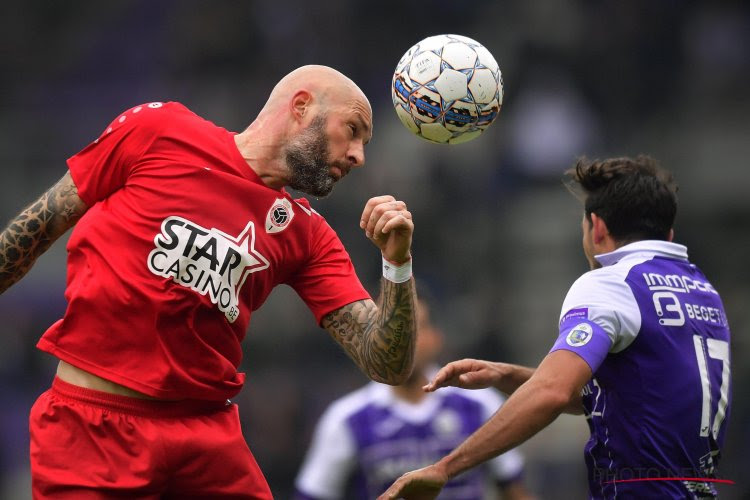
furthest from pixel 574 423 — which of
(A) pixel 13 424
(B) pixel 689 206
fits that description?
(A) pixel 13 424

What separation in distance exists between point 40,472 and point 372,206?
1751 millimetres

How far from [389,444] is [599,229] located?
116 inches

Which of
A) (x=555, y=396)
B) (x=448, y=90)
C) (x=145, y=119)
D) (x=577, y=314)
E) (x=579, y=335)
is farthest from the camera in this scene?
(x=448, y=90)

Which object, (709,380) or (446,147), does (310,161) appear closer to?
(709,380)

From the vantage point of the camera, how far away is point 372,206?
183 inches

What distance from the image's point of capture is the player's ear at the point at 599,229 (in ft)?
16.5

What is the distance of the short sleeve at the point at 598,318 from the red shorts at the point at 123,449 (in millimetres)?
1530

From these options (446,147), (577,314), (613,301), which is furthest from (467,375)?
(446,147)

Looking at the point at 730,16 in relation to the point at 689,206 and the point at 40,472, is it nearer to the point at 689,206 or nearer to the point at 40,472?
the point at 689,206

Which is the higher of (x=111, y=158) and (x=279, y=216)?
(x=111, y=158)

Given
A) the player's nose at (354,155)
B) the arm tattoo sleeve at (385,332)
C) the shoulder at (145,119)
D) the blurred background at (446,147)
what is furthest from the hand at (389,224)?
the blurred background at (446,147)

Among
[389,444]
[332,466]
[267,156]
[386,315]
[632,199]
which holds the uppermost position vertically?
[267,156]

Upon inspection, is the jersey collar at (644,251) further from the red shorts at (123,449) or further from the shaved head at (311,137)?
the red shorts at (123,449)

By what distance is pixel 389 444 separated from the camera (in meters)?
7.47
